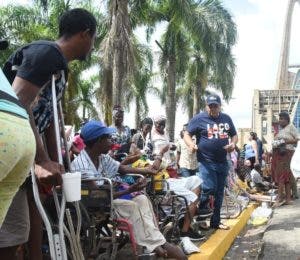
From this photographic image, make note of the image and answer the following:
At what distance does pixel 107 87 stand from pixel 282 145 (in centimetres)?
829

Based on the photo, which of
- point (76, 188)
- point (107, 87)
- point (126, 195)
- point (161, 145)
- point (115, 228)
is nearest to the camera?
point (76, 188)

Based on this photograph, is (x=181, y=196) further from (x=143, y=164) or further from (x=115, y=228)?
(x=115, y=228)

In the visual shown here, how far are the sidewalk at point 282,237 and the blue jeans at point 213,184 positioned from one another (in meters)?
0.68

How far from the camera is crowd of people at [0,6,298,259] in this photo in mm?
1817

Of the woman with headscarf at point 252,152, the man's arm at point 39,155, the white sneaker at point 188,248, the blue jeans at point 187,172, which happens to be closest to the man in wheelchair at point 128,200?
the white sneaker at point 188,248

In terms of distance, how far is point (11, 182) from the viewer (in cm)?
183

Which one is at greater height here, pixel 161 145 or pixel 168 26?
pixel 168 26

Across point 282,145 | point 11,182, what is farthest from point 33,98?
point 282,145

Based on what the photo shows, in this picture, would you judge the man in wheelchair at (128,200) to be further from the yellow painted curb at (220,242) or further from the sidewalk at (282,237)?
the sidewalk at (282,237)

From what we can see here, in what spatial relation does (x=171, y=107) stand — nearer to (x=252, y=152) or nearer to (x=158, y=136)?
(x=252, y=152)

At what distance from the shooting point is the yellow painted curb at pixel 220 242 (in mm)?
4908

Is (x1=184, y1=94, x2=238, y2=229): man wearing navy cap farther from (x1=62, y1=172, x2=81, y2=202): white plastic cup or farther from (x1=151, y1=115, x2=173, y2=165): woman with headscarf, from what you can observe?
(x1=62, y1=172, x2=81, y2=202): white plastic cup

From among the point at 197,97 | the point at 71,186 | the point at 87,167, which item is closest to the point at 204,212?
the point at 87,167

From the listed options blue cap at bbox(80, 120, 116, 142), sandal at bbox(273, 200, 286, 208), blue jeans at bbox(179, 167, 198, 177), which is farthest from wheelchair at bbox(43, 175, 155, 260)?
sandal at bbox(273, 200, 286, 208)
